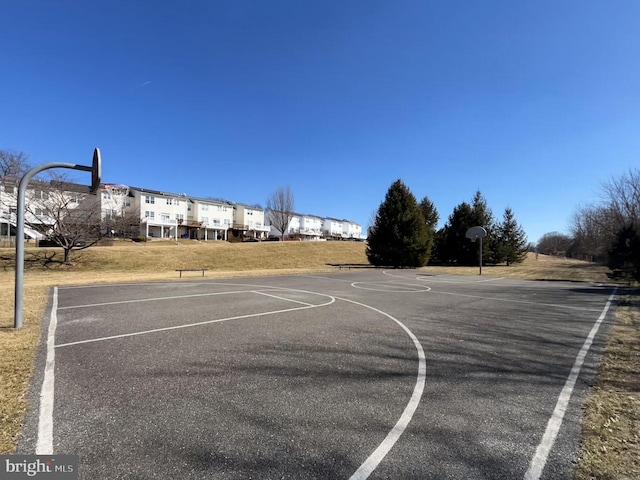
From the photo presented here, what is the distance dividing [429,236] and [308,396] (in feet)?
102

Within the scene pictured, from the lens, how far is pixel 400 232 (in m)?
31.7

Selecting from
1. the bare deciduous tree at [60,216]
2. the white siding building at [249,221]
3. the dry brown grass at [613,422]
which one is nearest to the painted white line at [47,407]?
the dry brown grass at [613,422]

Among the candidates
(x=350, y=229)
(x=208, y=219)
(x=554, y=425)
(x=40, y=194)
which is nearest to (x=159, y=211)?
(x=208, y=219)

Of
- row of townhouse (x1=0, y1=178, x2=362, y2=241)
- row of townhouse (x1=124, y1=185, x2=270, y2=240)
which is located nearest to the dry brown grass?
row of townhouse (x1=0, y1=178, x2=362, y2=241)

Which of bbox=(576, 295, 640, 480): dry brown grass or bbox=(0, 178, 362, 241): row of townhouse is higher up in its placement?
bbox=(0, 178, 362, 241): row of townhouse

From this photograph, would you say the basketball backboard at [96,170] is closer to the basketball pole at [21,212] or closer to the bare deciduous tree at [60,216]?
the basketball pole at [21,212]

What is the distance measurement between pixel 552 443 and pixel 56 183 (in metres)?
32.7

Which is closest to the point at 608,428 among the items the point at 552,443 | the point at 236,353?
the point at 552,443

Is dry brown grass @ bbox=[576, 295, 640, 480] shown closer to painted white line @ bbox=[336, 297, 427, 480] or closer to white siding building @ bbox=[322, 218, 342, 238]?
painted white line @ bbox=[336, 297, 427, 480]

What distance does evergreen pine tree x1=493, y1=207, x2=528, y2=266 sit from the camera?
37.6m

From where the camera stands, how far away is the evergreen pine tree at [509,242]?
37.6m

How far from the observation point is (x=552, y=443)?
9.82 ft

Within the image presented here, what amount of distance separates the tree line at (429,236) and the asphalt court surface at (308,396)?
23416 millimetres

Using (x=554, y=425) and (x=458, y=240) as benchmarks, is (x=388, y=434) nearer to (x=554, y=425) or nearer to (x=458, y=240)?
(x=554, y=425)
